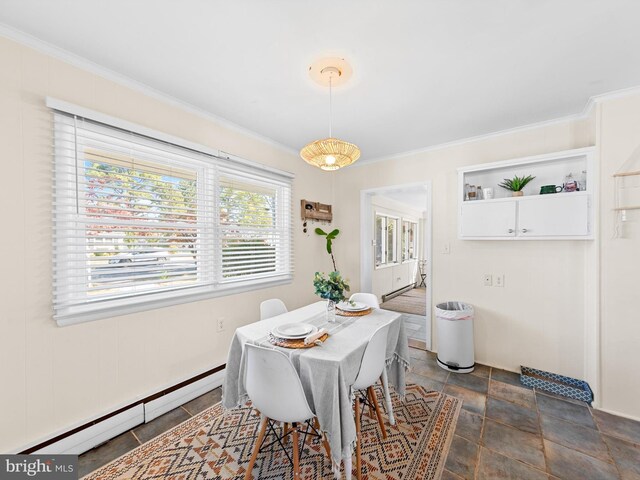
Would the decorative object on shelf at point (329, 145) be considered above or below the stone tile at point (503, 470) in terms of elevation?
above

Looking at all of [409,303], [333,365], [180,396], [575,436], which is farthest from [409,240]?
[333,365]

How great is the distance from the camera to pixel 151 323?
2.18 metres

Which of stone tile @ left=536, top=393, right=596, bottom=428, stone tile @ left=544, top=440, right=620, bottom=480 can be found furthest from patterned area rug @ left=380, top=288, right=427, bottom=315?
stone tile @ left=544, top=440, right=620, bottom=480

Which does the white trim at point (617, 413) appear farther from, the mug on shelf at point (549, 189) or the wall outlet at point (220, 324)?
the wall outlet at point (220, 324)

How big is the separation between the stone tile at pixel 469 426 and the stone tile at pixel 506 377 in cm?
79

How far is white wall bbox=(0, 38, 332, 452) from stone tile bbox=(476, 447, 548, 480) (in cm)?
233

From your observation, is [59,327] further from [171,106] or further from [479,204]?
[479,204]

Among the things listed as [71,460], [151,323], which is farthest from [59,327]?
[71,460]

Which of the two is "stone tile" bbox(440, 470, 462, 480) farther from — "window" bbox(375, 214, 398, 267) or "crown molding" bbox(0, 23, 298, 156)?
"window" bbox(375, 214, 398, 267)

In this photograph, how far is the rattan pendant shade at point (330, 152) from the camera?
1.90m

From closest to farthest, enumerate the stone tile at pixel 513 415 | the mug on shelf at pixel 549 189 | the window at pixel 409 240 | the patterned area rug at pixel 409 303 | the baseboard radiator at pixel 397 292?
1. the stone tile at pixel 513 415
2. the mug on shelf at pixel 549 189
3. the patterned area rug at pixel 409 303
4. the baseboard radiator at pixel 397 292
5. the window at pixel 409 240

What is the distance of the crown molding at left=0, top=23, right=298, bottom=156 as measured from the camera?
158cm

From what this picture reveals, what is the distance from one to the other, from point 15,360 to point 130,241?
91cm

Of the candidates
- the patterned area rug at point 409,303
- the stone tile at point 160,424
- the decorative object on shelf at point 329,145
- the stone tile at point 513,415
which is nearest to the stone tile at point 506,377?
the stone tile at point 513,415
